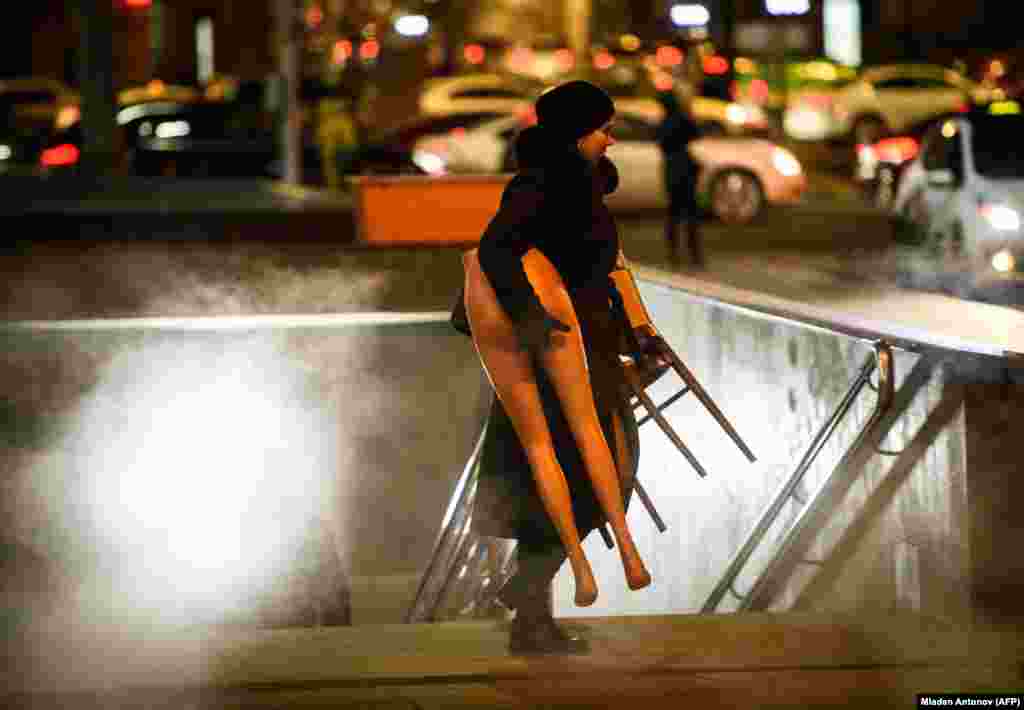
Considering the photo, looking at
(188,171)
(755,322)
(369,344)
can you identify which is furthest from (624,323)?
(188,171)

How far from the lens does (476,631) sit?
248 inches

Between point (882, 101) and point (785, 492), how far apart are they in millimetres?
32189

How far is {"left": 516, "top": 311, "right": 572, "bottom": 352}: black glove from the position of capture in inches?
217

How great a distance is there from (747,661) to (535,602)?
61cm

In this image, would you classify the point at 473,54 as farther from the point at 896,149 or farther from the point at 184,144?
the point at 896,149

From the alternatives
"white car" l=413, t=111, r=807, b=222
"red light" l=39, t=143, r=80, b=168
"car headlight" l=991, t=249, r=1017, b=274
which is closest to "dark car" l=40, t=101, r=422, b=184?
"red light" l=39, t=143, r=80, b=168

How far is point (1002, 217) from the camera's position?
16281mm

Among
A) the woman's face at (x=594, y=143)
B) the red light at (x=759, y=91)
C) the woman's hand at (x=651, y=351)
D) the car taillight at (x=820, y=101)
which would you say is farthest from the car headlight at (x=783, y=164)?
the woman's face at (x=594, y=143)

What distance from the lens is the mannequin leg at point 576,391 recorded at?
565 cm

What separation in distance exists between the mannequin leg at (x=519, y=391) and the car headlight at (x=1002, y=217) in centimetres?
1110

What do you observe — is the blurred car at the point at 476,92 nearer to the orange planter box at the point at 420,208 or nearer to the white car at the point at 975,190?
the orange planter box at the point at 420,208

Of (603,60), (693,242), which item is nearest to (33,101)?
(603,60)

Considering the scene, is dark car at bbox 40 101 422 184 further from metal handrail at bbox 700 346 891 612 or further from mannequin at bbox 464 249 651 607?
mannequin at bbox 464 249 651 607

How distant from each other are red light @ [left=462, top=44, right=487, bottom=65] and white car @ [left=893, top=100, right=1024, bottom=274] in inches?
1312
